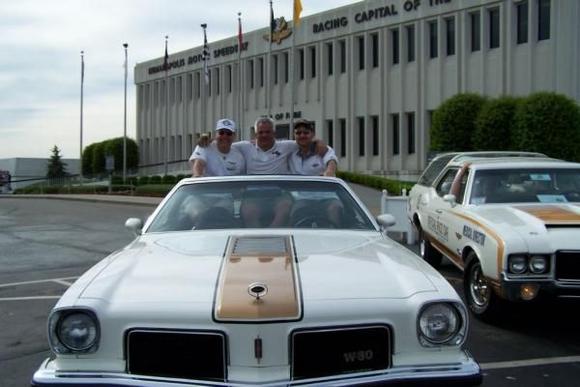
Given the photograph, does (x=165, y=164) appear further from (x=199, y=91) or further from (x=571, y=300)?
(x=571, y=300)

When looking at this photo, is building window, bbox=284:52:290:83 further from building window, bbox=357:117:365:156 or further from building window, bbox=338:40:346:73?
building window, bbox=357:117:365:156

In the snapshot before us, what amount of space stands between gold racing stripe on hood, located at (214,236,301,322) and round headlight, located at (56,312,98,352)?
634mm

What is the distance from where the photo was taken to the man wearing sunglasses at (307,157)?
712cm

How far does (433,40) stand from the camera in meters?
35.7

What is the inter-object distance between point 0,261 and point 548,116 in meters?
19.5

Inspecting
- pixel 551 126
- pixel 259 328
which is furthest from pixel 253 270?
pixel 551 126

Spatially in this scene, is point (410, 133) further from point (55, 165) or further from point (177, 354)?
point (55, 165)

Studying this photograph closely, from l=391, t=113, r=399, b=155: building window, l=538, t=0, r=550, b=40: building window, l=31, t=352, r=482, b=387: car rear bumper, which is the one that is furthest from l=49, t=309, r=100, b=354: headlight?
l=391, t=113, r=399, b=155: building window

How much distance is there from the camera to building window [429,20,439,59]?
35.4 metres

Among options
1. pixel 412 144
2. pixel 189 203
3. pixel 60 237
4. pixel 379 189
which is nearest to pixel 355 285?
pixel 189 203

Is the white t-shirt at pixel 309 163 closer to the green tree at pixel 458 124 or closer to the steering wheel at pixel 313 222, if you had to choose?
the steering wheel at pixel 313 222

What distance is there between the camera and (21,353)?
5.98m

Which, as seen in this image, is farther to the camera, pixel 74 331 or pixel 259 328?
pixel 74 331

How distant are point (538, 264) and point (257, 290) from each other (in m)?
3.62
